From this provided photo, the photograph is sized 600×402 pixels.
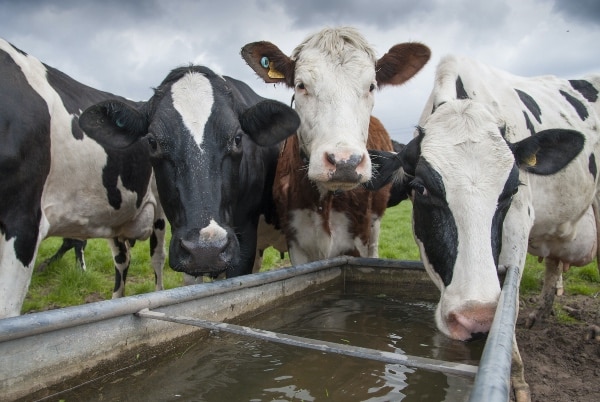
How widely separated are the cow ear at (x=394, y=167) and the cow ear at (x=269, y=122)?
643mm

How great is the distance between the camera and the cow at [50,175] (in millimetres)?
3545

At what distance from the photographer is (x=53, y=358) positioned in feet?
7.36

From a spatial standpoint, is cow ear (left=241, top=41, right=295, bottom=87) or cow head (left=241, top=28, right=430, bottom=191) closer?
cow head (left=241, top=28, right=430, bottom=191)

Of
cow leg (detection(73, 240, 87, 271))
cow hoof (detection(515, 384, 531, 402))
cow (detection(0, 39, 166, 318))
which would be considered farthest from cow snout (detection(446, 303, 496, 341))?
cow leg (detection(73, 240, 87, 271))

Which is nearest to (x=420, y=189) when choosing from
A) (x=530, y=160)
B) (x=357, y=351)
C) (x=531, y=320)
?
(x=530, y=160)

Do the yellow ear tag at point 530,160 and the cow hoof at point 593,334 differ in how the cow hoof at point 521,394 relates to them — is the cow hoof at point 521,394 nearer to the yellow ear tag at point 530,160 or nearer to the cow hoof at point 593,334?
the yellow ear tag at point 530,160

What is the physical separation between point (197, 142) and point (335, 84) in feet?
3.54

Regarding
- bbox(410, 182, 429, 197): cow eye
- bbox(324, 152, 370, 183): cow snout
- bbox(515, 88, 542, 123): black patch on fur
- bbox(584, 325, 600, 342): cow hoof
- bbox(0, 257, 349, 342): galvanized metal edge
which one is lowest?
bbox(584, 325, 600, 342): cow hoof

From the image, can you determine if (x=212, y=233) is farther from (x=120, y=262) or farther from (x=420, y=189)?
(x=120, y=262)

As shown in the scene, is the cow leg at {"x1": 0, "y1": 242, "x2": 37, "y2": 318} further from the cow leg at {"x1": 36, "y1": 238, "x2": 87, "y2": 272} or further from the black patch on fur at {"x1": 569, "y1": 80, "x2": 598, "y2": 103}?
the black patch on fur at {"x1": 569, "y1": 80, "x2": 598, "y2": 103}

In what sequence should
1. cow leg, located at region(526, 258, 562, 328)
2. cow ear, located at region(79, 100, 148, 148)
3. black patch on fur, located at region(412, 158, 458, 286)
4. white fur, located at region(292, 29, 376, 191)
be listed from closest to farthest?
black patch on fur, located at region(412, 158, 458, 286)
white fur, located at region(292, 29, 376, 191)
cow ear, located at region(79, 100, 148, 148)
cow leg, located at region(526, 258, 562, 328)

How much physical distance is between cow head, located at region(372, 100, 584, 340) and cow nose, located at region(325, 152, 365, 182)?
0.35 metres

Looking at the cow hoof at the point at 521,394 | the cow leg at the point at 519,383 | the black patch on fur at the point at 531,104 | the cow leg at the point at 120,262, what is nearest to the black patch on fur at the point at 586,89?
the black patch on fur at the point at 531,104

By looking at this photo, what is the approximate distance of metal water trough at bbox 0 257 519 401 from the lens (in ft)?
5.92
